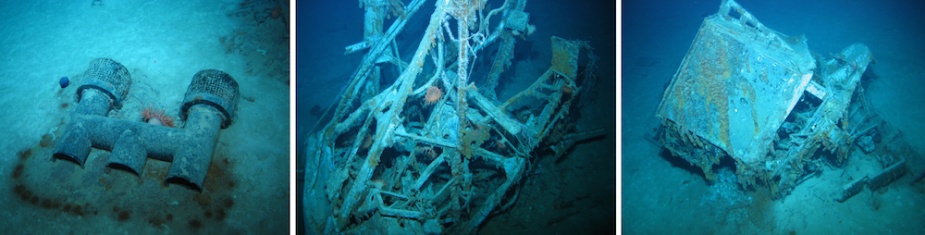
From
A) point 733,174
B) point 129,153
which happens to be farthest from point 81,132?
point 733,174

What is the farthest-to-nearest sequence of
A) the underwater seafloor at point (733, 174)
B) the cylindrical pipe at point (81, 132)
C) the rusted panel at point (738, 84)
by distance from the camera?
1. the rusted panel at point (738, 84)
2. the underwater seafloor at point (733, 174)
3. the cylindrical pipe at point (81, 132)

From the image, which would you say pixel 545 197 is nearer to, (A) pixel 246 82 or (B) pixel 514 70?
(B) pixel 514 70

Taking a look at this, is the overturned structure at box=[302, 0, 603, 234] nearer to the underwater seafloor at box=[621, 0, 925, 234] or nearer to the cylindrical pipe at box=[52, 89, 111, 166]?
the underwater seafloor at box=[621, 0, 925, 234]

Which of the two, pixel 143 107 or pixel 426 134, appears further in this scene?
pixel 426 134

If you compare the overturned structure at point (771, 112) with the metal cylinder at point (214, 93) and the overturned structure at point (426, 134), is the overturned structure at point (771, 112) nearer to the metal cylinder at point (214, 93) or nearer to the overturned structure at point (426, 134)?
the overturned structure at point (426, 134)

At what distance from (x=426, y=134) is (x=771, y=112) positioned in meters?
1.42

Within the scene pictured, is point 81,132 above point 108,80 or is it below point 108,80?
below

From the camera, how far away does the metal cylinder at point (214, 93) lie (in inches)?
100

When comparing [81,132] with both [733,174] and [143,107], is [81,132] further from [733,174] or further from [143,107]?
[733,174]

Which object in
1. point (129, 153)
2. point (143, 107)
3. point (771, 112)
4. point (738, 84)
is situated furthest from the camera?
point (738, 84)

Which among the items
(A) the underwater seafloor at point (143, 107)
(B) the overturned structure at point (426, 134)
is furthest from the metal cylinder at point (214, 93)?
(B) the overturned structure at point (426, 134)

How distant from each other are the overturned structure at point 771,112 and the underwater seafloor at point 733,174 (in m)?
0.04

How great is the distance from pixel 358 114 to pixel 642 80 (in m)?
1.29

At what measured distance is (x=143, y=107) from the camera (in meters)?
2.55
